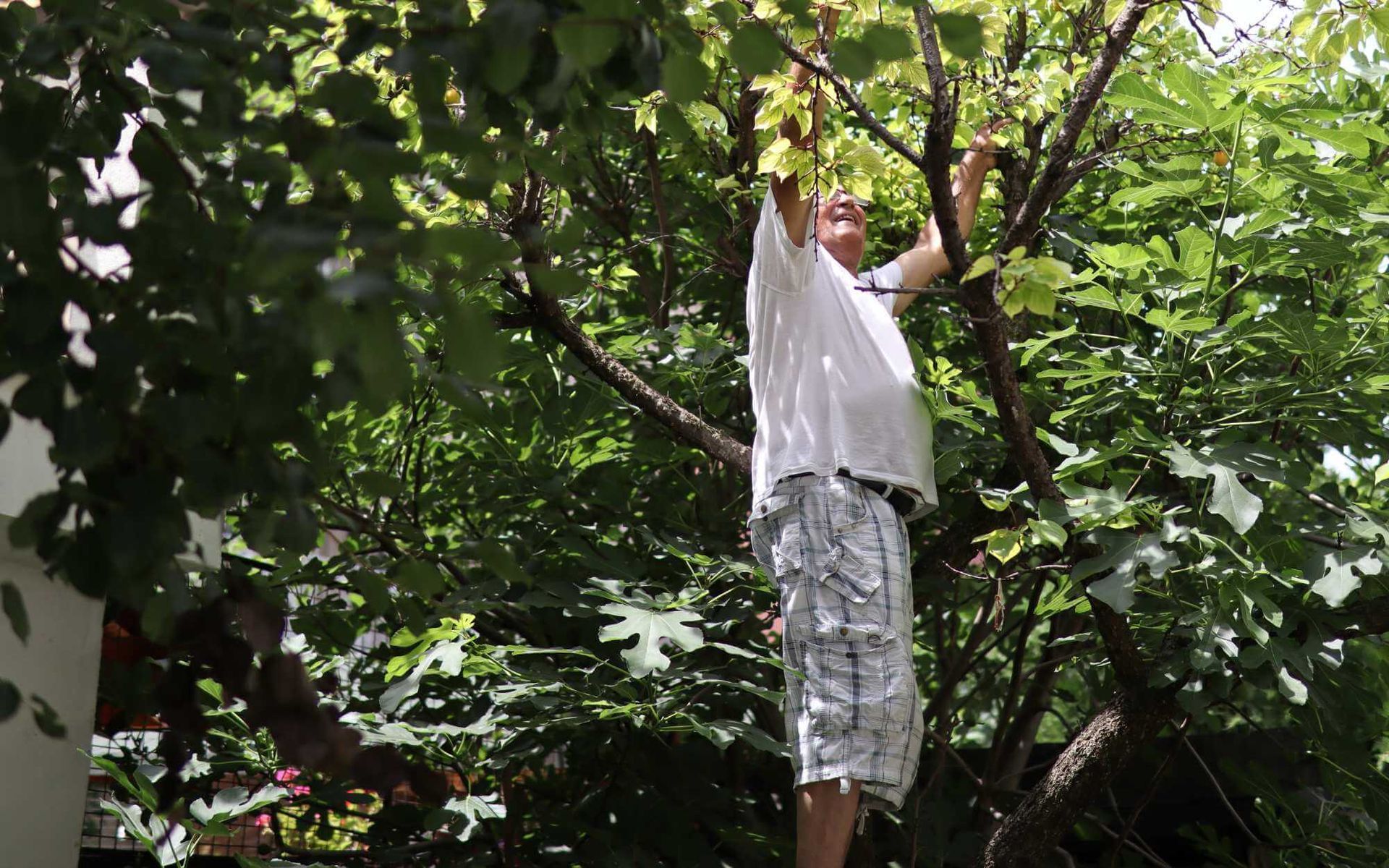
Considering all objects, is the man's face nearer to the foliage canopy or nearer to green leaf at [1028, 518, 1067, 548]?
the foliage canopy

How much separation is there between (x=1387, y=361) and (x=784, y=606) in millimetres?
1373

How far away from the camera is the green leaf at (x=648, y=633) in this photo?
258 centimetres

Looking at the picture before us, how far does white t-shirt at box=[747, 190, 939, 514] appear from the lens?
2609 millimetres

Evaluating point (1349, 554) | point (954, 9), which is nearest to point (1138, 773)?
point (1349, 554)

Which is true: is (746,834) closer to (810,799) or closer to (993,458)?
(810,799)

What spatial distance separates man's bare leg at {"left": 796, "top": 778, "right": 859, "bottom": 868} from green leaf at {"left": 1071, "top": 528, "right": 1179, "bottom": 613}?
0.61 meters

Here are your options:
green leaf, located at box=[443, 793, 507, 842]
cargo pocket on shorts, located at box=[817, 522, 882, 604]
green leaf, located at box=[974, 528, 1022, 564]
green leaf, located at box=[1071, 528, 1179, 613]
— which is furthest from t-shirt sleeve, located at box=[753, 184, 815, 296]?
green leaf, located at box=[443, 793, 507, 842]

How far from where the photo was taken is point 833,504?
2564mm

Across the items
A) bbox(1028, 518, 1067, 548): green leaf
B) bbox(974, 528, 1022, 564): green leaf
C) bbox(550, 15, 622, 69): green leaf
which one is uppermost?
bbox(550, 15, 622, 69): green leaf

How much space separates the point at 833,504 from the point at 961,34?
4.61 ft

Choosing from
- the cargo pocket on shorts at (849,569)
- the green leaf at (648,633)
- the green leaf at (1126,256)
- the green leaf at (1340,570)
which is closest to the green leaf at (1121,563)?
the green leaf at (1340,570)

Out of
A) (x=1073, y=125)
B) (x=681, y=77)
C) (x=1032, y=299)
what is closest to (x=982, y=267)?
(x=1032, y=299)

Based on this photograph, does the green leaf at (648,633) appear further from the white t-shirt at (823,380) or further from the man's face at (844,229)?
the man's face at (844,229)

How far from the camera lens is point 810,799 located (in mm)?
2473
